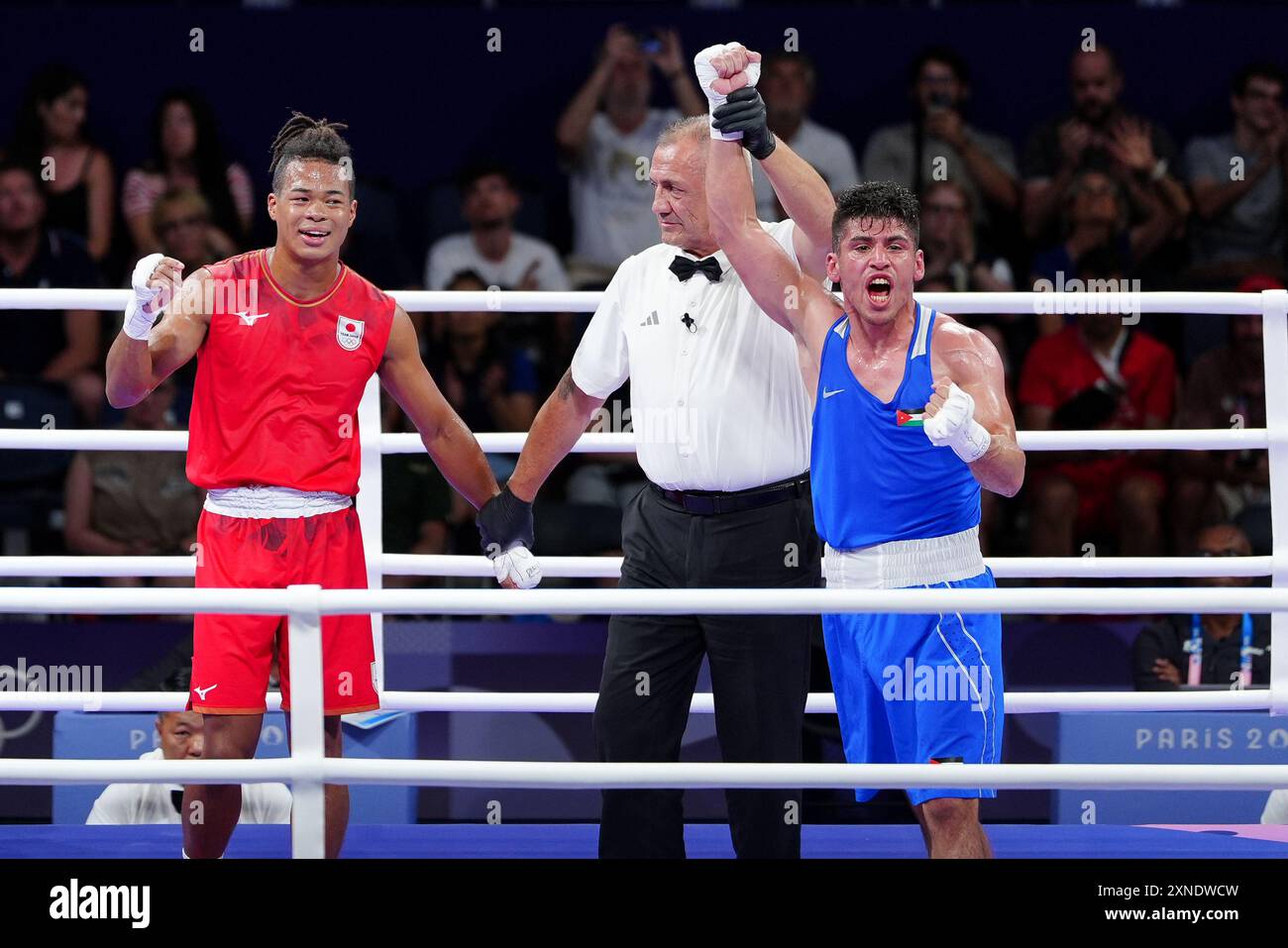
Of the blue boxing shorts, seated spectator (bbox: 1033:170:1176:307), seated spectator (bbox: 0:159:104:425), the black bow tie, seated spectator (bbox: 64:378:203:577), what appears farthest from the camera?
seated spectator (bbox: 1033:170:1176:307)

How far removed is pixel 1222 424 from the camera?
596 cm

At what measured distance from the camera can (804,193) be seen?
3.37 meters

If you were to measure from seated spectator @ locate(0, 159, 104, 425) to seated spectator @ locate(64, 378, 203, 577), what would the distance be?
1.49 feet

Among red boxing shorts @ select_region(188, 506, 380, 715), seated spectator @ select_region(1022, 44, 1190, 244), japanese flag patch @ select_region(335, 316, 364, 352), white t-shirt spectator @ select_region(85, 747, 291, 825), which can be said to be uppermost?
seated spectator @ select_region(1022, 44, 1190, 244)

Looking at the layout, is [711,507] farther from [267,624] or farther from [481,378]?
[481,378]

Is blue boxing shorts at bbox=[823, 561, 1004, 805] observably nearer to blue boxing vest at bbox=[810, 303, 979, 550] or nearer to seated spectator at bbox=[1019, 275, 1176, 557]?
blue boxing vest at bbox=[810, 303, 979, 550]

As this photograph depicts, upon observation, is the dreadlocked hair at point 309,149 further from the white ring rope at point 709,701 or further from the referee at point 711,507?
the white ring rope at point 709,701

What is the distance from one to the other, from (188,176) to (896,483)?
4.00 metres

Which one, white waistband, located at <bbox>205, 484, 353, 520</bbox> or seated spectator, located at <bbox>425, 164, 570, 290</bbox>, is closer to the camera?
white waistband, located at <bbox>205, 484, 353, 520</bbox>

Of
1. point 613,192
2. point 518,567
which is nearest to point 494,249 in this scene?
point 613,192

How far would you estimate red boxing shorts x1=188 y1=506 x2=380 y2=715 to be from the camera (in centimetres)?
318

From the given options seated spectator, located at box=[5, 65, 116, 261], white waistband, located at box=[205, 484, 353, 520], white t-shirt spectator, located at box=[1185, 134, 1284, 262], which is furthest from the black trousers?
seated spectator, located at box=[5, 65, 116, 261]
